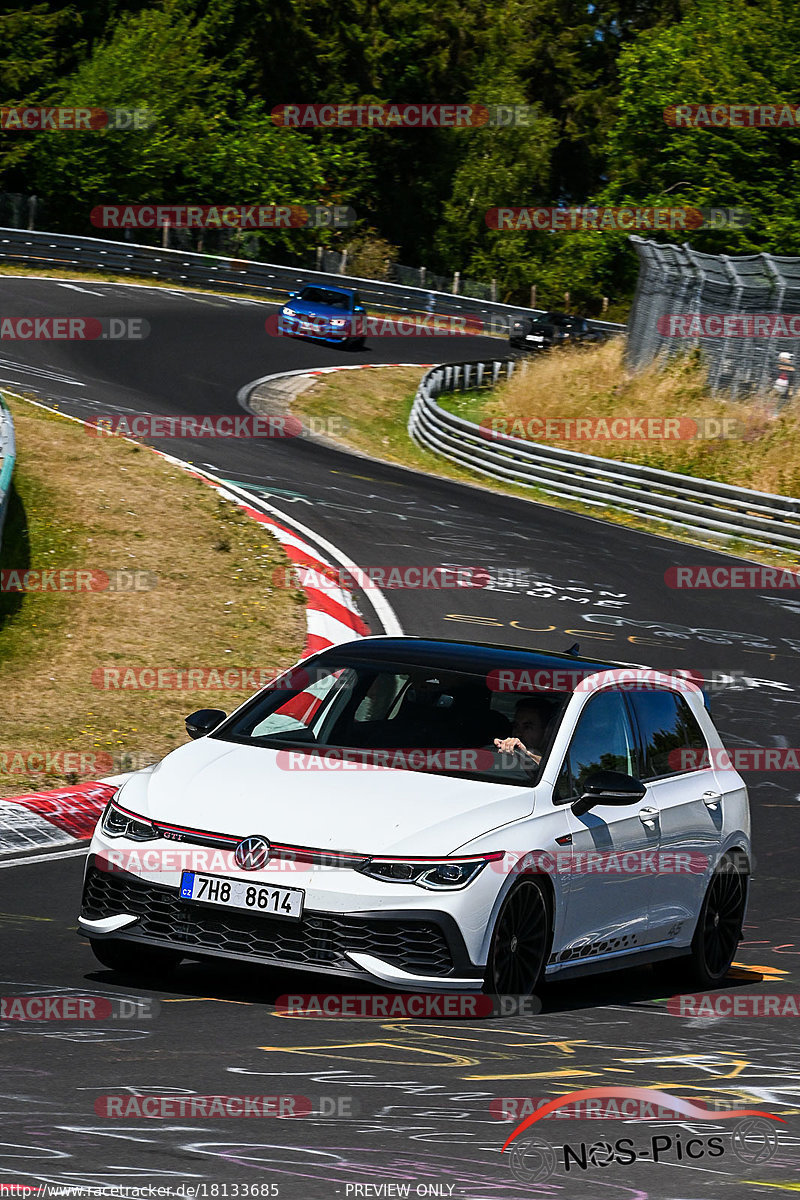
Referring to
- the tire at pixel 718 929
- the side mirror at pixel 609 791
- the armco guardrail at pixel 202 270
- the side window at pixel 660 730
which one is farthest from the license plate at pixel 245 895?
the armco guardrail at pixel 202 270

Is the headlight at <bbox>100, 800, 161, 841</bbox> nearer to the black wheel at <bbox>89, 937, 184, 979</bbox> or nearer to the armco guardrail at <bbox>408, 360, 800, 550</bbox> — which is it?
the black wheel at <bbox>89, 937, 184, 979</bbox>

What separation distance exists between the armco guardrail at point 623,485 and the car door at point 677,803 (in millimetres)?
17174

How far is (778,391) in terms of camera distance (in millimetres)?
31484

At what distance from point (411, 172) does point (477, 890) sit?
82151mm

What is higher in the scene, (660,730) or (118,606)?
(660,730)

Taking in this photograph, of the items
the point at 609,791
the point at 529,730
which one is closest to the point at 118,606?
the point at 529,730

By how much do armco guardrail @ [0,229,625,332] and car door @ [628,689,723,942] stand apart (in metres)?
41.8

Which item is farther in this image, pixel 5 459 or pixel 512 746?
pixel 5 459

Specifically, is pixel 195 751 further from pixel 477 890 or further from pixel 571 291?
pixel 571 291

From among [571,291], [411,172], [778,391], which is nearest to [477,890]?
[778,391]

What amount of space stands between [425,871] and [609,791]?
1.10 meters

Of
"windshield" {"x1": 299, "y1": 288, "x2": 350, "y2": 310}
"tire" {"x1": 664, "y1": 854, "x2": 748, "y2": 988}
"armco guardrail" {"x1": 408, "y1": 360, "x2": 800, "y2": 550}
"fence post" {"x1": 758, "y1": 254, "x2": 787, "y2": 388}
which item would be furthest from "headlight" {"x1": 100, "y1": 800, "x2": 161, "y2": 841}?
"windshield" {"x1": 299, "y1": 288, "x2": 350, "y2": 310}

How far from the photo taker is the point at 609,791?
755 cm

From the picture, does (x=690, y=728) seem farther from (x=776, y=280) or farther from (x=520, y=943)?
(x=776, y=280)
